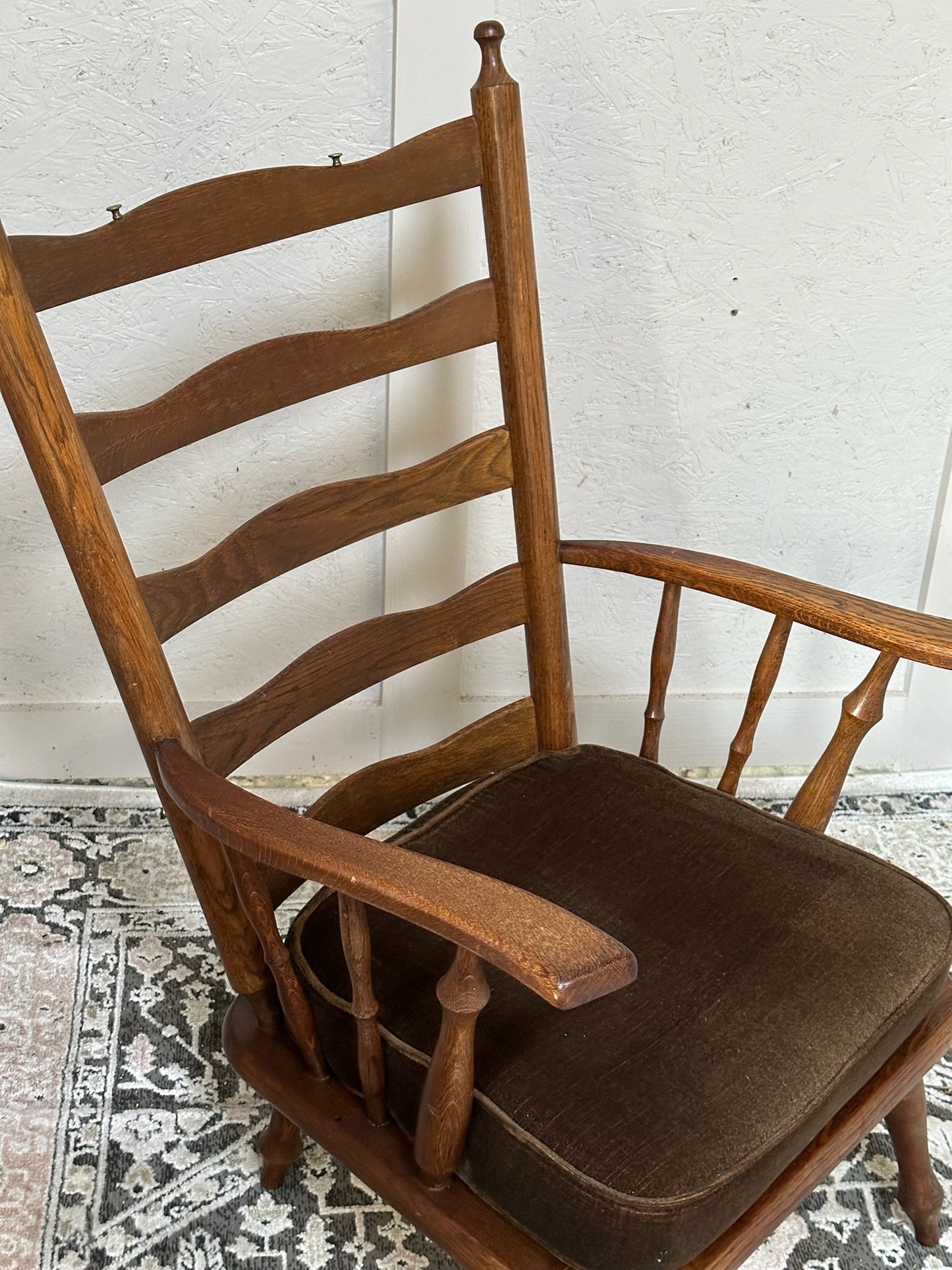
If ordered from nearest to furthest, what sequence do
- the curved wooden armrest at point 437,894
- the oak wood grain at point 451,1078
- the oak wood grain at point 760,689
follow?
the curved wooden armrest at point 437,894
the oak wood grain at point 451,1078
the oak wood grain at point 760,689

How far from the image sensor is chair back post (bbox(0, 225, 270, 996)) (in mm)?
955

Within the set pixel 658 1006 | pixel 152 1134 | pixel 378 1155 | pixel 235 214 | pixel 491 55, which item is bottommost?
pixel 152 1134

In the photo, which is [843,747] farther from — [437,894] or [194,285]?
[194,285]

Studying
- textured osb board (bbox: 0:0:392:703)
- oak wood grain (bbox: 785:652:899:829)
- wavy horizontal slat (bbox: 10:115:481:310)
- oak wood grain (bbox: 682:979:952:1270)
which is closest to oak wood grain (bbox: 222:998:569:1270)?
oak wood grain (bbox: 682:979:952:1270)

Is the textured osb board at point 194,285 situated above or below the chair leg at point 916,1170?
above

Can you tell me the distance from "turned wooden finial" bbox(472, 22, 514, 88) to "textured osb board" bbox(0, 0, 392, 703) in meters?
0.43

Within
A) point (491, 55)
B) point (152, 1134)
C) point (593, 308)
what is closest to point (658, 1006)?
point (152, 1134)

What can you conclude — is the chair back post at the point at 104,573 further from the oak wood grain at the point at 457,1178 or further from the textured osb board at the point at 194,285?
the textured osb board at the point at 194,285

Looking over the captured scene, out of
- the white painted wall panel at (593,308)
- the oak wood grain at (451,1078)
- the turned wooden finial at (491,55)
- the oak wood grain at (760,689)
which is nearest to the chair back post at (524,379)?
the turned wooden finial at (491,55)

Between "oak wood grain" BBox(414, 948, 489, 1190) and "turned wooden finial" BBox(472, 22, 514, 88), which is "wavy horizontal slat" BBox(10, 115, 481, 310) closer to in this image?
"turned wooden finial" BBox(472, 22, 514, 88)

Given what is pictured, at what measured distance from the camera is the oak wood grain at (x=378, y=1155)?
3.21 ft

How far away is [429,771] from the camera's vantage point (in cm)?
136

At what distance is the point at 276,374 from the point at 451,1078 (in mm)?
650

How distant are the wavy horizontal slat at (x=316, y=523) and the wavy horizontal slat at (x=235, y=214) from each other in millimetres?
245
